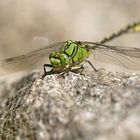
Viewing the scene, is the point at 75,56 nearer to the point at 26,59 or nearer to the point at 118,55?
the point at 118,55

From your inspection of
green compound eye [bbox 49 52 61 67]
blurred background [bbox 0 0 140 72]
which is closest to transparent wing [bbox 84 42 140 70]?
green compound eye [bbox 49 52 61 67]

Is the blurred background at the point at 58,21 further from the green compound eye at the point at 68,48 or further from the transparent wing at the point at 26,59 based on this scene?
the green compound eye at the point at 68,48

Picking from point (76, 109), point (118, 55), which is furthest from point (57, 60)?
point (76, 109)

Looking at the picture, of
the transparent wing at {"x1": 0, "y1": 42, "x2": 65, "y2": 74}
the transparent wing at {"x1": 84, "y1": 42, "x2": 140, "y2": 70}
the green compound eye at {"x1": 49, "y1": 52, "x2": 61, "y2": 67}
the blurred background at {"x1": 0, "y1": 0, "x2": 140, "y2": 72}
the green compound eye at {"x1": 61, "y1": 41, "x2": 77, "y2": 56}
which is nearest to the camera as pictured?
the green compound eye at {"x1": 49, "y1": 52, "x2": 61, "y2": 67}

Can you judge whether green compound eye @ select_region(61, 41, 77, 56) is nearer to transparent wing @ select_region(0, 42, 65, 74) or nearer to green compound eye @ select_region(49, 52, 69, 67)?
green compound eye @ select_region(49, 52, 69, 67)

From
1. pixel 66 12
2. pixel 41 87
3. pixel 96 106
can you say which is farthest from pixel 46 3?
pixel 96 106

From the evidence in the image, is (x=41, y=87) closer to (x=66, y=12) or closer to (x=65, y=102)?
(x=65, y=102)
